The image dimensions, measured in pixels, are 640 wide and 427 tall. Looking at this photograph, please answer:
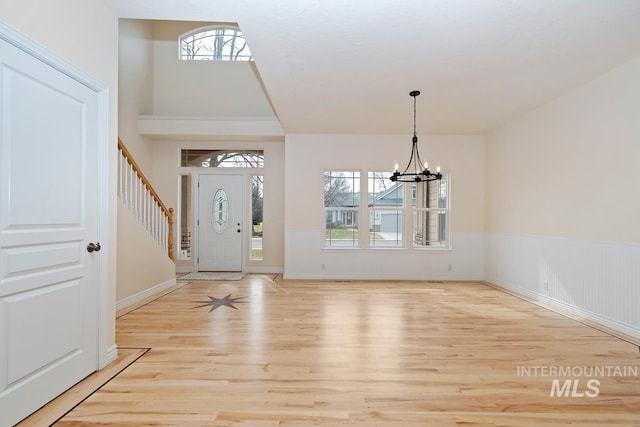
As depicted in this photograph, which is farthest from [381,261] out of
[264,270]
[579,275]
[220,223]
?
[220,223]

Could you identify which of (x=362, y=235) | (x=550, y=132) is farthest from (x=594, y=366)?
(x=362, y=235)

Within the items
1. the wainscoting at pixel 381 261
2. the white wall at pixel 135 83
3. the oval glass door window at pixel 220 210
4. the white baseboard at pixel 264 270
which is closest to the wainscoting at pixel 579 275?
the wainscoting at pixel 381 261

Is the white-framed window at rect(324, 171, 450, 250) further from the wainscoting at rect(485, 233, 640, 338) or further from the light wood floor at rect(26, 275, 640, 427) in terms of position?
the light wood floor at rect(26, 275, 640, 427)

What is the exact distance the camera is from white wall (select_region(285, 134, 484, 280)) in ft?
20.7

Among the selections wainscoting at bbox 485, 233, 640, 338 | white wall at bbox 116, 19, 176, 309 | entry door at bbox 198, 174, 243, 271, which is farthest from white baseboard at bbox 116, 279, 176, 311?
wainscoting at bbox 485, 233, 640, 338

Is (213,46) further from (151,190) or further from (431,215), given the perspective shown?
(431,215)

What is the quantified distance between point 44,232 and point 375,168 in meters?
5.23

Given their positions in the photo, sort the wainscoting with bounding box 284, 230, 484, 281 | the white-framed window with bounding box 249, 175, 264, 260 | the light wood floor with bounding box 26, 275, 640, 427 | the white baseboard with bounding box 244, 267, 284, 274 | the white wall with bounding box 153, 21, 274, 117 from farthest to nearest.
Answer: the white-framed window with bounding box 249, 175, 264, 260 → the white baseboard with bounding box 244, 267, 284, 274 → the white wall with bounding box 153, 21, 274, 117 → the wainscoting with bounding box 284, 230, 484, 281 → the light wood floor with bounding box 26, 275, 640, 427

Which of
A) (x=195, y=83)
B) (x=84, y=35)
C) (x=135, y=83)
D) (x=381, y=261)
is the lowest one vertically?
(x=381, y=261)

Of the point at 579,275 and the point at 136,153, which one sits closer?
the point at 579,275

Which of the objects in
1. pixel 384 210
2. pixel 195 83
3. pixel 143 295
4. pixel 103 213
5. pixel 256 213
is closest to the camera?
pixel 103 213

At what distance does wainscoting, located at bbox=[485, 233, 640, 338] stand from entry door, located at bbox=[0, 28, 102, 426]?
488cm

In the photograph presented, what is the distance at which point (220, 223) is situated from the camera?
7047 mm

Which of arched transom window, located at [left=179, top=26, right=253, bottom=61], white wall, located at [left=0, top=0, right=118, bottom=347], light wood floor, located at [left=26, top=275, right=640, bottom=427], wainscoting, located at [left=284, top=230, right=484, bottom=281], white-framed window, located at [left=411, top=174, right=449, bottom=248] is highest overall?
arched transom window, located at [left=179, top=26, right=253, bottom=61]
